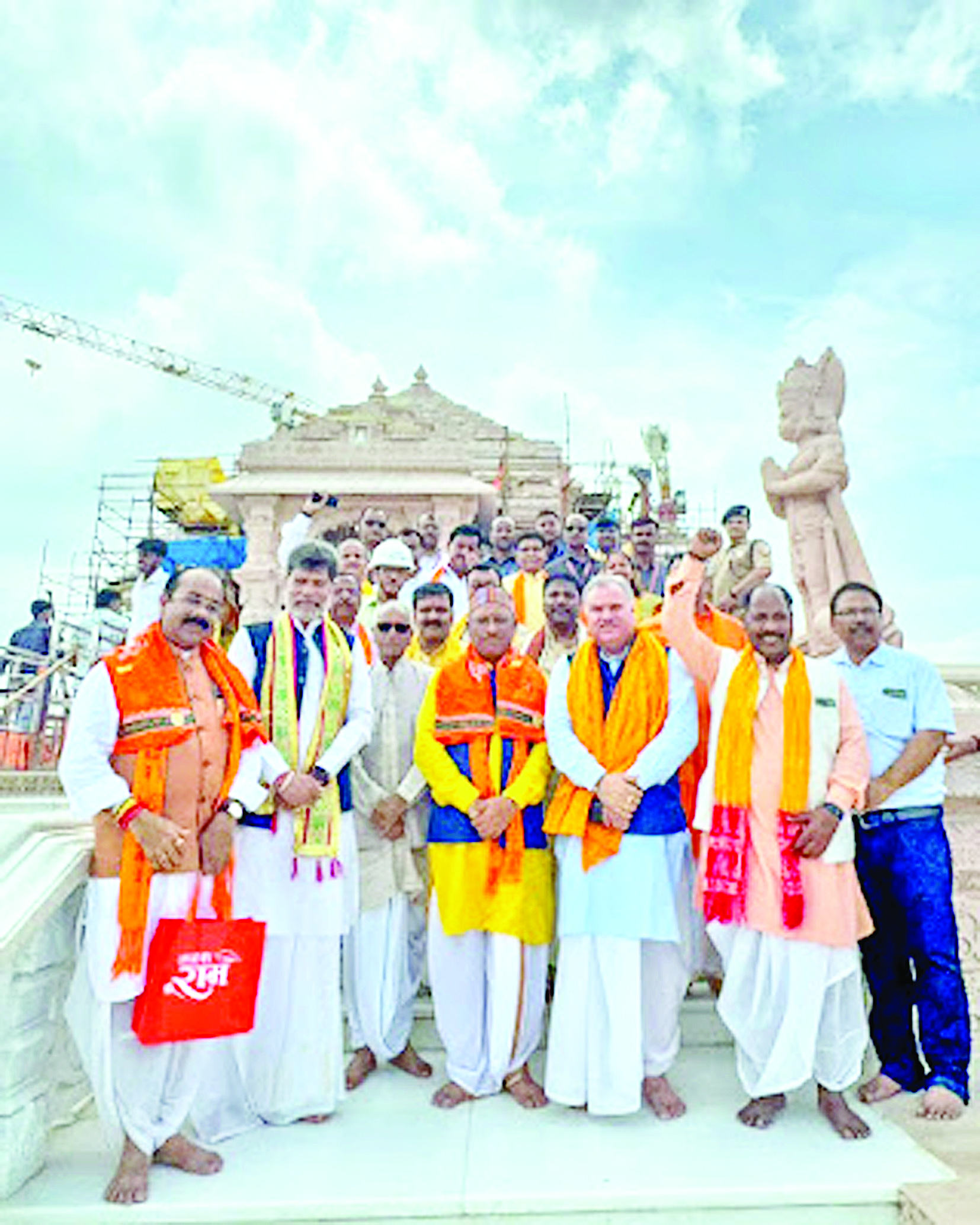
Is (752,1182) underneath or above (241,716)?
underneath

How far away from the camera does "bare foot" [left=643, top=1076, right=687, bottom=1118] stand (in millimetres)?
3467

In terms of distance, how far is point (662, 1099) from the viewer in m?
3.49

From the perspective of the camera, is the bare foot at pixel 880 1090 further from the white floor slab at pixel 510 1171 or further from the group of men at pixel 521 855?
the white floor slab at pixel 510 1171

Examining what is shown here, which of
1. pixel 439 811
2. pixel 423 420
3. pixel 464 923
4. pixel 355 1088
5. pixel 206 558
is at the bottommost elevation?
pixel 355 1088

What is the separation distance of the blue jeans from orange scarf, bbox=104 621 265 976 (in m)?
2.46

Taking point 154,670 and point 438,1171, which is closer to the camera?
point 438,1171

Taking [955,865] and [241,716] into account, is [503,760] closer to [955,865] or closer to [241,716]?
[241,716]

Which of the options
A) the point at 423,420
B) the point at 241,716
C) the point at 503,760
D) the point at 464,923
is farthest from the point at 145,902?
the point at 423,420

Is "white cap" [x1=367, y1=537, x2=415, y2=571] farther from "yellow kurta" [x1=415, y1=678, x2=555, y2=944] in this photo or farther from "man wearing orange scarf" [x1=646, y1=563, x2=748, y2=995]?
"yellow kurta" [x1=415, y1=678, x2=555, y2=944]

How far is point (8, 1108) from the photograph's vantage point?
2938 millimetres

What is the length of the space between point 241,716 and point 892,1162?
2564 mm

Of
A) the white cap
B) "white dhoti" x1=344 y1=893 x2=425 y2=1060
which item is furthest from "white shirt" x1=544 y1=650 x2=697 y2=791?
the white cap

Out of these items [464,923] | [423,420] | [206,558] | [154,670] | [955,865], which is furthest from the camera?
[423,420]

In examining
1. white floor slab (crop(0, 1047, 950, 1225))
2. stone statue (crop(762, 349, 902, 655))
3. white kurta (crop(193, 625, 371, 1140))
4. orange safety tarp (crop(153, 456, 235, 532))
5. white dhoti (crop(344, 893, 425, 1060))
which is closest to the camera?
white floor slab (crop(0, 1047, 950, 1225))
